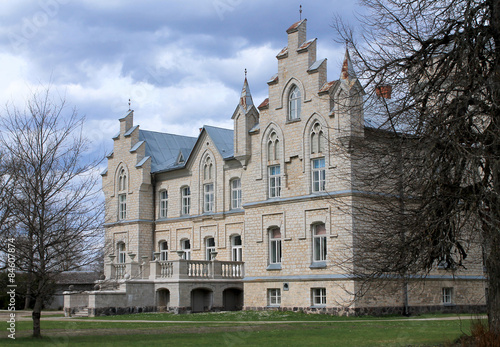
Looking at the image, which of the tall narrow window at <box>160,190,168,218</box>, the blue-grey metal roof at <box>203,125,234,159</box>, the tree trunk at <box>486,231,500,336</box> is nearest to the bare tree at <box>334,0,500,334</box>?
the tree trunk at <box>486,231,500,336</box>

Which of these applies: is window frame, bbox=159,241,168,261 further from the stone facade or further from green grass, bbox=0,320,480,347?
green grass, bbox=0,320,480,347

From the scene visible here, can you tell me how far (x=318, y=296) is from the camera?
1302 inches

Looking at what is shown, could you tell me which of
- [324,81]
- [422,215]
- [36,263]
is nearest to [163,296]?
[324,81]

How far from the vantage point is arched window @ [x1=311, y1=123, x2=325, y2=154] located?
3319 cm

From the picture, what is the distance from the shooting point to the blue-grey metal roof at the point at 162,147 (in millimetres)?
46156

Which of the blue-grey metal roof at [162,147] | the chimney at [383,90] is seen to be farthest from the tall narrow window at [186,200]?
the chimney at [383,90]

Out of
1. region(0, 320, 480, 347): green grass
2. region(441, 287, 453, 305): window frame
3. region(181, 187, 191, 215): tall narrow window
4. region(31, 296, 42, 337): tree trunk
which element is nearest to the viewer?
region(0, 320, 480, 347): green grass

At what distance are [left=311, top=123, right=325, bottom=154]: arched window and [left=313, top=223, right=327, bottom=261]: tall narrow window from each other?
11.8ft

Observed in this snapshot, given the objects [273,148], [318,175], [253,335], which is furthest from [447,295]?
[253,335]

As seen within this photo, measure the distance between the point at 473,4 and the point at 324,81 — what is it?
18283 mm

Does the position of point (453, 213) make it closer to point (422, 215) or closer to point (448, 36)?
point (422, 215)

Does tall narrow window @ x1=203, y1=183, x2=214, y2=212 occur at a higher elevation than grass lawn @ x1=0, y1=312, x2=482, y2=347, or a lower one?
higher

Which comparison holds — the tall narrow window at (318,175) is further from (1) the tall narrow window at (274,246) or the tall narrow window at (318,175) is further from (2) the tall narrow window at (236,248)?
(2) the tall narrow window at (236,248)

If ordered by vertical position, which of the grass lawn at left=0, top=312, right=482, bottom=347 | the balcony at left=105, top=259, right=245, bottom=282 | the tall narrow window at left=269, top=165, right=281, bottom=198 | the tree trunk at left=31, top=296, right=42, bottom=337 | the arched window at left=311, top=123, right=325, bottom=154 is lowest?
the grass lawn at left=0, top=312, right=482, bottom=347
